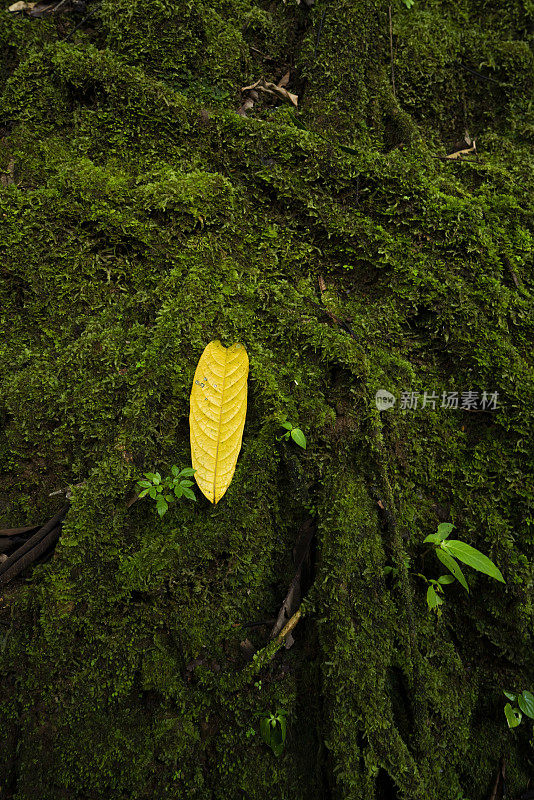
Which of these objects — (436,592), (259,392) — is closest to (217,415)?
(259,392)

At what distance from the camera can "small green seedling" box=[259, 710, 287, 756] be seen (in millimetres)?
1844

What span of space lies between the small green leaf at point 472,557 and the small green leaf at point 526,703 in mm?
598

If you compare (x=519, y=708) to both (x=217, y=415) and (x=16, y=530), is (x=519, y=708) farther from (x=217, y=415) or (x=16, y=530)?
(x=16, y=530)

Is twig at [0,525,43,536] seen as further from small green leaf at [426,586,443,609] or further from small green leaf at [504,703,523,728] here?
small green leaf at [504,703,523,728]

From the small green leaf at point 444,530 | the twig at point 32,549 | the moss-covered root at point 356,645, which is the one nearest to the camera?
the moss-covered root at point 356,645

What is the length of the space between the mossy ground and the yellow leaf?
0.41 feet

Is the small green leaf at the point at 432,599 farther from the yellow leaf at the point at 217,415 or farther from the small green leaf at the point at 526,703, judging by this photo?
the yellow leaf at the point at 217,415

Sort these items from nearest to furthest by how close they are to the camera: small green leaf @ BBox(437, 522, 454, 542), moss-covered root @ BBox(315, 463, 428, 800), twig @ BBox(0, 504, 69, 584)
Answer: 1. moss-covered root @ BBox(315, 463, 428, 800)
2. twig @ BBox(0, 504, 69, 584)
3. small green leaf @ BBox(437, 522, 454, 542)

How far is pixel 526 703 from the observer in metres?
2.07

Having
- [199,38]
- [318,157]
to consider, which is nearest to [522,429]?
[318,157]

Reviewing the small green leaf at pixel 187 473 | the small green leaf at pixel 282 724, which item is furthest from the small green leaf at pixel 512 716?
the small green leaf at pixel 187 473

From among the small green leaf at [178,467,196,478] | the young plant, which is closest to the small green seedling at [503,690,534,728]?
the young plant

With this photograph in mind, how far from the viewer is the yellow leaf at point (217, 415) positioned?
1974mm

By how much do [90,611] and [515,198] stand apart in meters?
3.52
